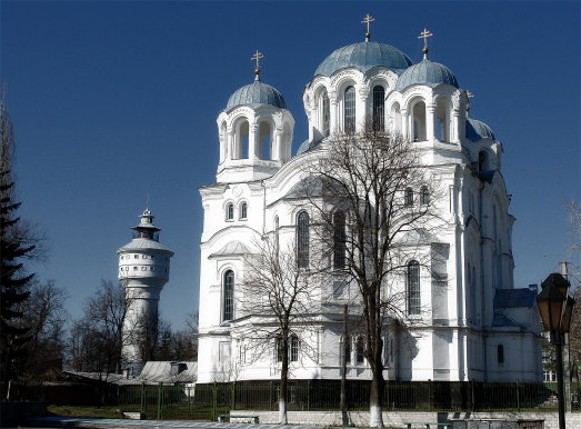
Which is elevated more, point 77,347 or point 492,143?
point 492,143

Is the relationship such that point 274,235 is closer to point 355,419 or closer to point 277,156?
point 277,156

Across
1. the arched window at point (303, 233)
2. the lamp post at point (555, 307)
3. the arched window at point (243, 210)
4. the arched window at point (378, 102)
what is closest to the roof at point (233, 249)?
the arched window at point (243, 210)

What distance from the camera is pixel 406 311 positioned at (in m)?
35.0

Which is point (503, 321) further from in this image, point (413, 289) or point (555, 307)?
point (555, 307)

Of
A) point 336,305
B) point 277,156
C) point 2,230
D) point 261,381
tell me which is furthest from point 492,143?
point 2,230

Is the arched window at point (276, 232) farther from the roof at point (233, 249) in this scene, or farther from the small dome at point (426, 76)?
the small dome at point (426, 76)

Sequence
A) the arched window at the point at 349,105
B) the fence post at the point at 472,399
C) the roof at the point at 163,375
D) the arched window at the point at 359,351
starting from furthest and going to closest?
the roof at the point at 163,375
the arched window at the point at 349,105
the arched window at the point at 359,351
the fence post at the point at 472,399

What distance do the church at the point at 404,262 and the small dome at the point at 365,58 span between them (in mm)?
78

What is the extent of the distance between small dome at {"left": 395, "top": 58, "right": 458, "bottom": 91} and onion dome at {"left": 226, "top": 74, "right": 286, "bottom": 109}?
21.7 ft

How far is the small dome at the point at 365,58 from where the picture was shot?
4047 centimetres

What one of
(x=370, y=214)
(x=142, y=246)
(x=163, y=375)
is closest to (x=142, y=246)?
(x=142, y=246)

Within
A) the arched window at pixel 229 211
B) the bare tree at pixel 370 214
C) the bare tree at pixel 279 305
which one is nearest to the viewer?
the bare tree at pixel 370 214

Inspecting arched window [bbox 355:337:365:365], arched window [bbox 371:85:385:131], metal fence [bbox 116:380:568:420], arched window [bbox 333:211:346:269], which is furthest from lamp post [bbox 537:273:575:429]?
arched window [bbox 371:85:385:131]

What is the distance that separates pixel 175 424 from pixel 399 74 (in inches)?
904
